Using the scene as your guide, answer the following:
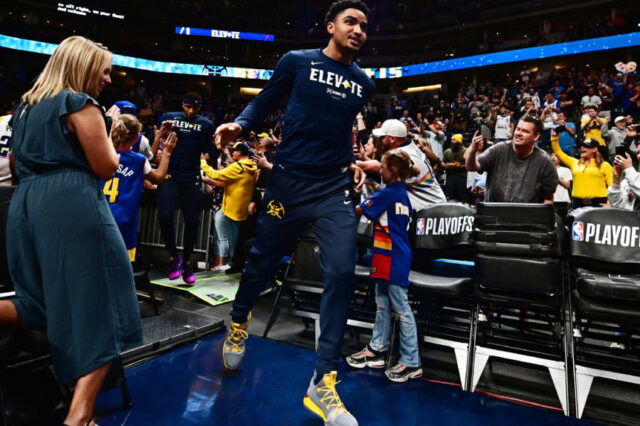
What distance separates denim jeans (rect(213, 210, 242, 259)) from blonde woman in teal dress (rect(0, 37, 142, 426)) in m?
3.62

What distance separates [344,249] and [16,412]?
1.76 meters

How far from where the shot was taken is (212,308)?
401cm

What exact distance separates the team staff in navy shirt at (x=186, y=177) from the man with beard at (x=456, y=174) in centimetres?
492

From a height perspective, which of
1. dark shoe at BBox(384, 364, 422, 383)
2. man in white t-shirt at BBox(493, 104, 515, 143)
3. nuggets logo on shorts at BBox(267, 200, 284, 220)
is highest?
man in white t-shirt at BBox(493, 104, 515, 143)

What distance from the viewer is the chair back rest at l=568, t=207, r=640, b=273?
8.01 ft

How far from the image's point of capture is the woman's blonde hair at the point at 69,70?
1619mm

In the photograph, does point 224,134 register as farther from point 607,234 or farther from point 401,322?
point 607,234

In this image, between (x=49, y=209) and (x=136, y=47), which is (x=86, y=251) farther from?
(x=136, y=47)

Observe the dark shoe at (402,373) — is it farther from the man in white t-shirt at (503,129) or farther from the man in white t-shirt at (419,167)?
the man in white t-shirt at (503,129)

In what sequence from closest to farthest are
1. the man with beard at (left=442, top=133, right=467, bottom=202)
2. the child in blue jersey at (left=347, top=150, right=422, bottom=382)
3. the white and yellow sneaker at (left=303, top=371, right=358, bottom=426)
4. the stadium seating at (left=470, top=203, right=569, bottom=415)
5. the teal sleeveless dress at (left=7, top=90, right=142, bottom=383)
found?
the teal sleeveless dress at (left=7, top=90, right=142, bottom=383)
the white and yellow sneaker at (left=303, top=371, right=358, bottom=426)
the stadium seating at (left=470, top=203, right=569, bottom=415)
the child in blue jersey at (left=347, top=150, right=422, bottom=382)
the man with beard at (left=442, top=133, right=467, bottom=202)

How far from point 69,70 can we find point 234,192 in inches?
142

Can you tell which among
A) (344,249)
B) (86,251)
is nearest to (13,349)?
(86,251)

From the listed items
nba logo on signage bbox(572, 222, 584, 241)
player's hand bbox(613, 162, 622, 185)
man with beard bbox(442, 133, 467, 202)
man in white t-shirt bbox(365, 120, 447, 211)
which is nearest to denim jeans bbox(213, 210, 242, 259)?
man in white t-shirt bbox(365, 120, 447, 211)

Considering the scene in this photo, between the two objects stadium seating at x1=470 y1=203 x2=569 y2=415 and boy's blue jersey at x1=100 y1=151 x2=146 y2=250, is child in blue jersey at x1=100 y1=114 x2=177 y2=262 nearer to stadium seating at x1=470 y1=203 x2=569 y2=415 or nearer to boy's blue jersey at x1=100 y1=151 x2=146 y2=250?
boy's blue jersey at x1=100 y1=151 x2=146 y2=250
